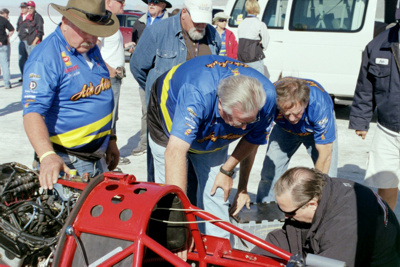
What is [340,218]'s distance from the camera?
2506mm

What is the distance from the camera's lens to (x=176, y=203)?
8.39 feet

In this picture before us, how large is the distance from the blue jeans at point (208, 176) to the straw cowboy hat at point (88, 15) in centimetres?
98

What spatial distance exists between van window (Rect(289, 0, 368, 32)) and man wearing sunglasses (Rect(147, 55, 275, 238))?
5.03 meters

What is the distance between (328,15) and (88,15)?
238 inches

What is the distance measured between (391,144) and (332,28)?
14.3 feet

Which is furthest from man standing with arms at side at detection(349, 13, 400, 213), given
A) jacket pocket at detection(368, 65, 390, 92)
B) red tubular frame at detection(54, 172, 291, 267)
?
red tubular frame at detection(54, 172, 291, 267)

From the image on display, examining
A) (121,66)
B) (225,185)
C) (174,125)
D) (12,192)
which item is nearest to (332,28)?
(121,66)

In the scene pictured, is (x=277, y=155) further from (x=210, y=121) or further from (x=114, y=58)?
(x=114, y=58)

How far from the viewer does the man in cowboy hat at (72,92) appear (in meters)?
2.76

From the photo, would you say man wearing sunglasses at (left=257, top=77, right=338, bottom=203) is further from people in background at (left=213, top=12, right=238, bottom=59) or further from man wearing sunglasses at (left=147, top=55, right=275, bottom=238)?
people in background at (left=213, top=12, right=238, bottom=59)

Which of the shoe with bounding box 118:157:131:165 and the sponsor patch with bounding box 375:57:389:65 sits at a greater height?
the sponsor patch with bounding box 375:57:389:65

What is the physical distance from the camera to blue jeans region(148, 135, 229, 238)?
3.52 metres

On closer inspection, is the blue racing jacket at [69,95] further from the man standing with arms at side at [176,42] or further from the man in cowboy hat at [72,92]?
the man standing with arms at side at [176,42]

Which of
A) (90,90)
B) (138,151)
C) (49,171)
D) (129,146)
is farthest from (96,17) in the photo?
(129,146)
